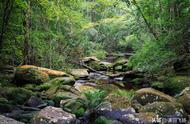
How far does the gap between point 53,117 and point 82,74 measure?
9685mm

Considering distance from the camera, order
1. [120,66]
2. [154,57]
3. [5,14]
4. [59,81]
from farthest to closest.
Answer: [120,66]
[59,81]
[154,57]
[5,14]

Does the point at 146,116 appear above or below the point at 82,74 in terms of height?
above

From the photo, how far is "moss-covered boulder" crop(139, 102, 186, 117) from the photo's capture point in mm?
7020

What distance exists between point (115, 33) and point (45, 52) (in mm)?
15224

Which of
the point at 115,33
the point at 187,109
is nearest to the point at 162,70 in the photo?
the point at 187,109

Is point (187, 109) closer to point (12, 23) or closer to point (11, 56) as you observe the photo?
point (12, 23)

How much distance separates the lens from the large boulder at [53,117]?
20.1 feet

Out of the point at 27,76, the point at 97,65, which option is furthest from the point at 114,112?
the point at 97,65

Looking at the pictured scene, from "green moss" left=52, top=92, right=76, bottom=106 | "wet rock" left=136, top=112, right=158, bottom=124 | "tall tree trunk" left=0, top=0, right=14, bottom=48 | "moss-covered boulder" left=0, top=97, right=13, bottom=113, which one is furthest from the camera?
"tall tree trunk" left=0, top=0, right=14, bottom=48

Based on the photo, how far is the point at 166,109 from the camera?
7074 mm

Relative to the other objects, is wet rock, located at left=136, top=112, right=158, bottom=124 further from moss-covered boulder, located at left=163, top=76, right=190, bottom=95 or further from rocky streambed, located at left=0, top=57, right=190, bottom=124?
moss-covered boulder, located at left=163, top=76, right=190, bottom=95

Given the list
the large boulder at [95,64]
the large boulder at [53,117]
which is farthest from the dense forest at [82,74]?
the large boulder at [95,64]

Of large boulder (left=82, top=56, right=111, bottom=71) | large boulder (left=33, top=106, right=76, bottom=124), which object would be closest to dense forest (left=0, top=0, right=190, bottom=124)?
large boulder (left=33, top=106, right=76, bottom=124)

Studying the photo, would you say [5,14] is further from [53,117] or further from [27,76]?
[53,117]
